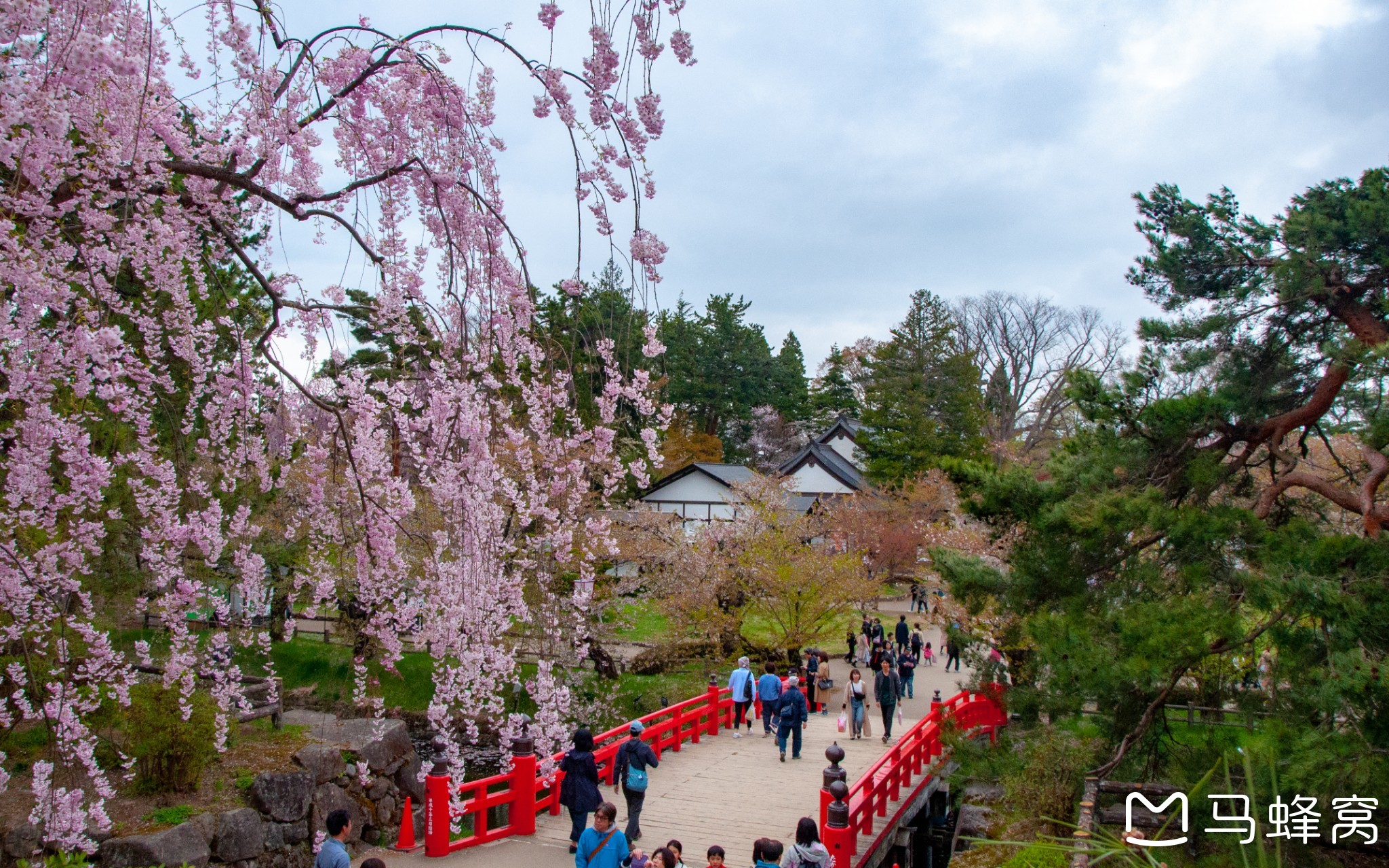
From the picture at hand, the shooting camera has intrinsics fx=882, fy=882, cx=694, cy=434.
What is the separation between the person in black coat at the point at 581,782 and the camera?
258 inches

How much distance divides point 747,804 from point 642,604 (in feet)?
38.4

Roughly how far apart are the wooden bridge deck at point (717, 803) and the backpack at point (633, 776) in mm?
622

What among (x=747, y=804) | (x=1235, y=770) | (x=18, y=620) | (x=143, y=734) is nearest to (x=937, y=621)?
(x=747, y=804)

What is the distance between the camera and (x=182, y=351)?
368cm

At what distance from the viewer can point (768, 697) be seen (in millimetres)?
Answer: 10930

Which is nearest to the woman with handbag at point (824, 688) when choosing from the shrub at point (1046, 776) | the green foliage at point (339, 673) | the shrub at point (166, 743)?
the shrub at point (1046, 776)

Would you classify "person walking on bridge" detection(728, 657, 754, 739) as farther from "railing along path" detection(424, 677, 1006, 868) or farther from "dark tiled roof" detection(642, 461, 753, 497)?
"dark tiled roof" detection(642, 461, 753, 497)

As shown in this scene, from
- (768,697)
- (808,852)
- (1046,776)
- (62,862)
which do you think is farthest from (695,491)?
(62,862)

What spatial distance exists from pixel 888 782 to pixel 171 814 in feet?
20.5

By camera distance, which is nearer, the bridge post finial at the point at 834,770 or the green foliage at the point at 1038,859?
the green foliage at the point at 1038,859

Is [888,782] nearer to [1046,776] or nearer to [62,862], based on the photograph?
[1046,776]

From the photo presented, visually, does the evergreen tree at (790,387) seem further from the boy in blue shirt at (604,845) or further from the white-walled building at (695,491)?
the boy in blue shirt at (604,845)

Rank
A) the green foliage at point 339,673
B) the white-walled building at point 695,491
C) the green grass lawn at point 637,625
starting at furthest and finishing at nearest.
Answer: the white-walled building at point 695,491 → the green grass lawn at point 637,625 → the green foliage at point 339,673

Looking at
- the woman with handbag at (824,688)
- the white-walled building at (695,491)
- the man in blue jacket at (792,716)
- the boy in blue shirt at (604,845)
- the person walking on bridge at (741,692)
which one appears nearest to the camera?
the boy in blue shirt at (604,845)
